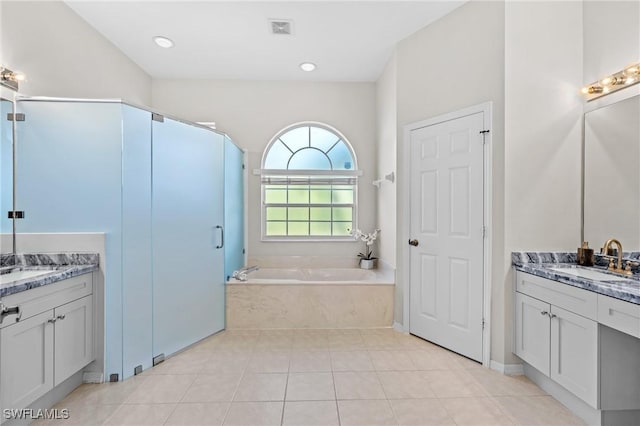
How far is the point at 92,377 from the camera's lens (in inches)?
87.0

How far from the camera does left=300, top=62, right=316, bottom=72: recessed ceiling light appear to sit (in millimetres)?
3602

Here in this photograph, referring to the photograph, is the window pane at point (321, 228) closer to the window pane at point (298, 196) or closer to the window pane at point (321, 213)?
the window pane at point (321, 213)

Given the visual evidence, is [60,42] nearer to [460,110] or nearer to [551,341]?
[460,110]

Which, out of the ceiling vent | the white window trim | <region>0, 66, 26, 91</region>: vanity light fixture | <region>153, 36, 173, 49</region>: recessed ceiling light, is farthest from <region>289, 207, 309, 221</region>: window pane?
<region>0, 66, 26, 91</region>: vanity light fixture

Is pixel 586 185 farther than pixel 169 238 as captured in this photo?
No

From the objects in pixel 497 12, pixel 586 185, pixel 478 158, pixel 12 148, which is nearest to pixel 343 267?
pixel 478 158

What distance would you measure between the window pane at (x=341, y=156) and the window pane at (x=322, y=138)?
79mm

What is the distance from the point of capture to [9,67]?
2.16 metres

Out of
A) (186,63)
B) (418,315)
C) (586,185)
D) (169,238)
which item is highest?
(186,63)

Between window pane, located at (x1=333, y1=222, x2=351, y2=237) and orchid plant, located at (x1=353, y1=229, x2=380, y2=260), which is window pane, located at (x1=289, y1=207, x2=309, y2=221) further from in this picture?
orchid plant, located at (x1=353, y1=229, x2=380, y2=260)

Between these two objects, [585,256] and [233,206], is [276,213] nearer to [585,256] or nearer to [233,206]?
[233,206]

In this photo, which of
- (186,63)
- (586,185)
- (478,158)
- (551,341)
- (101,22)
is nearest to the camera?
(551,341)

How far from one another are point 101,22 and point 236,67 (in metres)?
1.33

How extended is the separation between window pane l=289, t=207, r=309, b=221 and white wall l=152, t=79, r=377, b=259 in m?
0.38
